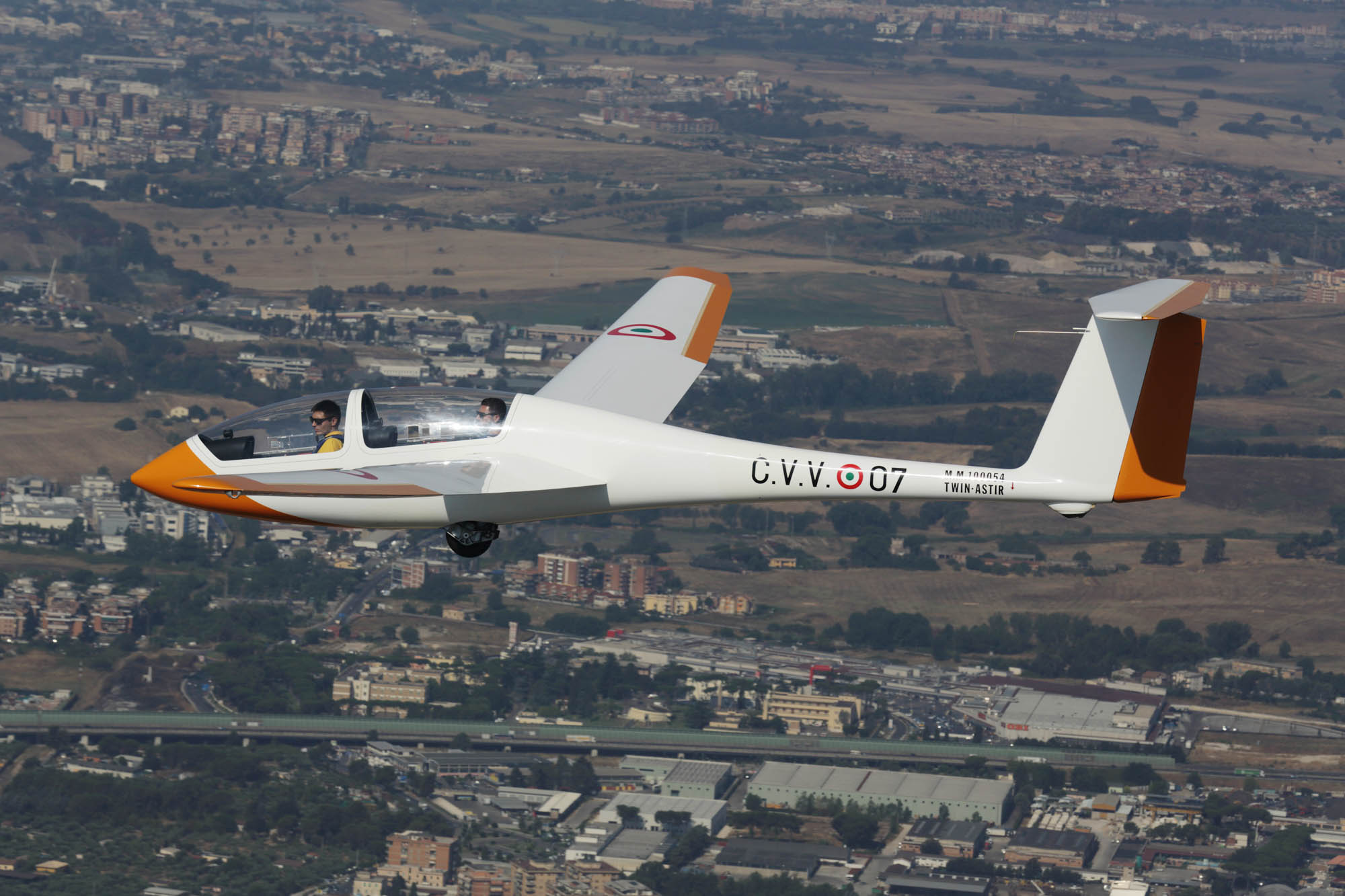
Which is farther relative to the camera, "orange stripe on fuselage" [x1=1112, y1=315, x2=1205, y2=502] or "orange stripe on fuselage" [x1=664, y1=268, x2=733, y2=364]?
"orange stripe on fuselage" [x1=664, y1=268, x2=733, y2=364]

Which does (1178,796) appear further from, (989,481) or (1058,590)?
(989,481)

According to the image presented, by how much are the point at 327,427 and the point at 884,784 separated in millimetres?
100107

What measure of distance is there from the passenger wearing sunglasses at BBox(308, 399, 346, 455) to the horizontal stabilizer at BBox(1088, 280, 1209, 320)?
10656 mm

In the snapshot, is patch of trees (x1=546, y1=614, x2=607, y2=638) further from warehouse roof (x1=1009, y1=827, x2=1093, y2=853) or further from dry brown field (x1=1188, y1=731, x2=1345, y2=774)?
warehouse roof (x1=1009, y1=827, x2=1093, y2=853)

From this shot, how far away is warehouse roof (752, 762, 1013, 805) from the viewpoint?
11981cm

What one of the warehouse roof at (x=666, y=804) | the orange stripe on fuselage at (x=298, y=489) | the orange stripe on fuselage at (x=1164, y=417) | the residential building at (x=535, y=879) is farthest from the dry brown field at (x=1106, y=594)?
the orange stripe on fuselage at (x=1164, y=417)

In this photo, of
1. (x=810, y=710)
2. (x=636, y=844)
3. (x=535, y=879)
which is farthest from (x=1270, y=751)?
(x=535, y=879)

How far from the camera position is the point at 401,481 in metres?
26.3

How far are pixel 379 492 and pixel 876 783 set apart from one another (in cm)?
9991

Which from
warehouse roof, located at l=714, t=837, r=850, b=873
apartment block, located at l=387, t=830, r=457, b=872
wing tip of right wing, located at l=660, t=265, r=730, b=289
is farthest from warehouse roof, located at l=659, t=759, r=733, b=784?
wing tip of right wing, located at l=660, t=265, r=730, b=289

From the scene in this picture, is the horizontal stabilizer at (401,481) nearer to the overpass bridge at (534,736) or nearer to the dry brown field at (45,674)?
the overpass bridge at (534,736)

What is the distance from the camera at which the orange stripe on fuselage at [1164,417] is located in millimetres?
24672

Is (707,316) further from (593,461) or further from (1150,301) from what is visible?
(1150,301)

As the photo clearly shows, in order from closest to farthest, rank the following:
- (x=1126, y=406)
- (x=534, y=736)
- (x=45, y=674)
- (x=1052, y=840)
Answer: (x=1126, y=406) → (x=1052, y=840) → (x=534, y=736) → (x=45, y=674)
